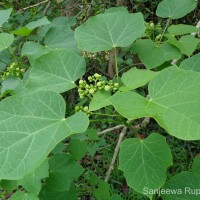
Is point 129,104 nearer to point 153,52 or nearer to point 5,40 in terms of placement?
point 153,52

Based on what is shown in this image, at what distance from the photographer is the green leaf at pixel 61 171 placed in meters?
1.33

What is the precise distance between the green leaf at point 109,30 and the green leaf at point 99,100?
0.22 metres

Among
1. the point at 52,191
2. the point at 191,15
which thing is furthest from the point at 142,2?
the point at 52,191

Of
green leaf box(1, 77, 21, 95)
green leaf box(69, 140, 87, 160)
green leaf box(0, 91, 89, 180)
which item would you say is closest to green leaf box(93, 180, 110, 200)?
green leaf box(69, 140, 87, 160)

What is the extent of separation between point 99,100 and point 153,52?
400 millimetres

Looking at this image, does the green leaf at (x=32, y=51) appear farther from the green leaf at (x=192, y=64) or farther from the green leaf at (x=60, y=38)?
the green leaf at (x=192, y=64)

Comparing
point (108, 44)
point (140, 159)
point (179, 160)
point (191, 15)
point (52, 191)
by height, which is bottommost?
point (179, 160)

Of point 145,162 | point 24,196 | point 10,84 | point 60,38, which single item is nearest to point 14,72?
point 10,84

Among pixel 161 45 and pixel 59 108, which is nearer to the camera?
pixel 59 108

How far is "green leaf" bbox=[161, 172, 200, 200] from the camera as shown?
44.9 inches

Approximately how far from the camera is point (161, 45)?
4.32 ft

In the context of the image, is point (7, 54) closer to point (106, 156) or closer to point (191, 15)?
point (106, 156)

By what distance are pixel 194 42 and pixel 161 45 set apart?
0.50ft

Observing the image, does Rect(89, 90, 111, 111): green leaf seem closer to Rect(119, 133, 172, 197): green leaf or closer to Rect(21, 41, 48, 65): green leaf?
Rect(119, 133, 172, 197): green leaf
